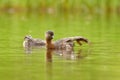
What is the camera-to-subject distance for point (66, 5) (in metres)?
31.3

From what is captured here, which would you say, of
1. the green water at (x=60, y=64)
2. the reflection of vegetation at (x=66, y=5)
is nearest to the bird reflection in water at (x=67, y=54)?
the green water at (x=60, y=64)

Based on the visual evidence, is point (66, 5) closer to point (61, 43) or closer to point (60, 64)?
point (61, 43)

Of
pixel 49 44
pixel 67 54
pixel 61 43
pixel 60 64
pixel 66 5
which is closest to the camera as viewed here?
pixel 60 64

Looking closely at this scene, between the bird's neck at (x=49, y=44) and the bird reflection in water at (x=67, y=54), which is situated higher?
the bird's neck at (x=49, y=44)

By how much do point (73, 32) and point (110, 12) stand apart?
36.7 feet

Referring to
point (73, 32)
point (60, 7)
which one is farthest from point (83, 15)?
point (73, 32)

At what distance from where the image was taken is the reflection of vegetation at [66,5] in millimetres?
30531

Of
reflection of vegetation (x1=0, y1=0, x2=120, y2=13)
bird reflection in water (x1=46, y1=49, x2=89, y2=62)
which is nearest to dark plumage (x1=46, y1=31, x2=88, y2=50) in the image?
bird reflection in water (x1=46, y1=49, x2=89, y2=62)

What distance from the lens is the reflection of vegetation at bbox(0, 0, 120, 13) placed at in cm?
3053

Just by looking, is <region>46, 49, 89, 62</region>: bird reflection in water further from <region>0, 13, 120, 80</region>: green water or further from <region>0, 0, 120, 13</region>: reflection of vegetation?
<region>0, 0, 120, 13</region>: reflection of vegetation

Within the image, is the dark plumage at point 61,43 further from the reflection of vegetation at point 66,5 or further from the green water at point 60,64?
the reflection of vegetation at point 66,5

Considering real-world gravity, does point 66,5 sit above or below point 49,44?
above

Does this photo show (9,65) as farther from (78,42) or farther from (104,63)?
(78,42)

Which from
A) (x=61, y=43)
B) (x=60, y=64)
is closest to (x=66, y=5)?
(x=61, y=43)
